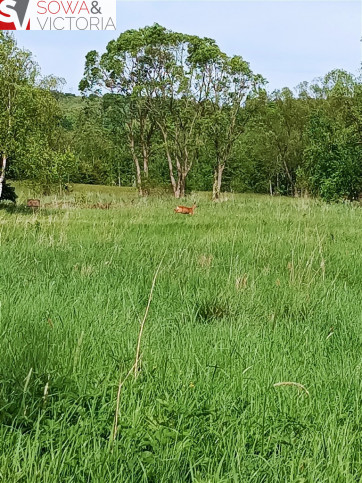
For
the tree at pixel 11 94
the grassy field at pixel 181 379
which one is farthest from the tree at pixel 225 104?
the grassy field at pixel 181 379

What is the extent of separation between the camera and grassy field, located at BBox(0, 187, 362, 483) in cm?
145

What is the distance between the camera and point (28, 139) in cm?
1883

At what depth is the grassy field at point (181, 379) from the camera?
145 centimetres

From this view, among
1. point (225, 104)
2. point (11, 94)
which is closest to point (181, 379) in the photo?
point (11, 94)

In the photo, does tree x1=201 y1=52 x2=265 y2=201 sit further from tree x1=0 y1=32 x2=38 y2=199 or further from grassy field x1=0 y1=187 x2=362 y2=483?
grassy field x1=0 y1=187 x2=362 y2=483

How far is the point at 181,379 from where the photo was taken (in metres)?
1.96

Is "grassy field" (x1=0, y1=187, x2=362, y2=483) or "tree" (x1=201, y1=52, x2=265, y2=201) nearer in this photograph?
"grassy field" (x1=0, y1=187, x2=362, y2=483)

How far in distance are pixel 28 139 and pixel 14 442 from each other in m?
18.9

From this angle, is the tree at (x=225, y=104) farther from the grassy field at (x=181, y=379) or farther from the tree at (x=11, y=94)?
the grassy field at (x=181, y=379)

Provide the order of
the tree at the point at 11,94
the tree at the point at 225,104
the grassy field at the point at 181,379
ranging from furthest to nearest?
the tree at the point at 225,104
the tree at the point at 11,94
the grassy field at the point at 181,379

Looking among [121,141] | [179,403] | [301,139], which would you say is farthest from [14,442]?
[301,139]

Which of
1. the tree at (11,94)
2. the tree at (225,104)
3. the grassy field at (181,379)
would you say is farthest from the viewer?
the tree at (225,104)

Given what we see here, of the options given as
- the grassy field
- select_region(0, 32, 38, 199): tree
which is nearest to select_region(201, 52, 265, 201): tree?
select_region(0, 32, 38, 199): tree

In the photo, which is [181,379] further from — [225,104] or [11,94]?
[225,104]
